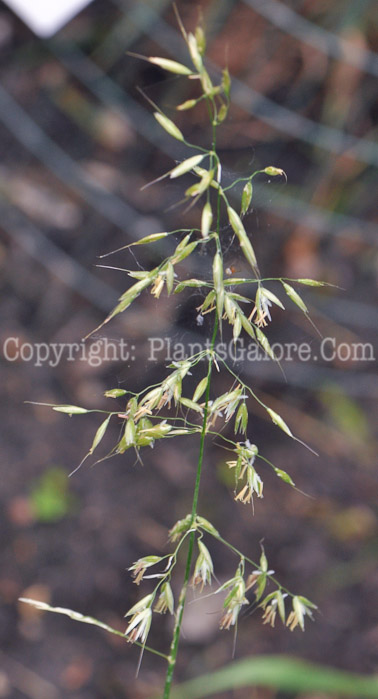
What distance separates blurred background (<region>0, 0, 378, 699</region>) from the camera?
2.92ft

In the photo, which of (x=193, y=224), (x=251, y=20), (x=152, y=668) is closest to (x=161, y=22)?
(x=251, y=20)

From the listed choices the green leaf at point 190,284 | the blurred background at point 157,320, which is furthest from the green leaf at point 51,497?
the green leaf at point 190,284

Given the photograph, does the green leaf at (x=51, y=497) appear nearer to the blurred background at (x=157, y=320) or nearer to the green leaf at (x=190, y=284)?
the blurred background at (x=157, y=320)

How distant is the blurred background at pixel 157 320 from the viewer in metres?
0.89

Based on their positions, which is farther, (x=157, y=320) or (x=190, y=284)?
(x=157, y=320)

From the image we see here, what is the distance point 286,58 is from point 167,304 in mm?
933

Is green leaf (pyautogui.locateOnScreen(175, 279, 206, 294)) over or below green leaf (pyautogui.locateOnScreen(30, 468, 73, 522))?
over

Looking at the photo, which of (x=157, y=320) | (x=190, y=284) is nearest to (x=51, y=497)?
(x=157, y=320)

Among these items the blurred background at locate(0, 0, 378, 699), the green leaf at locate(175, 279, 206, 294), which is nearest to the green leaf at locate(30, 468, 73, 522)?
the blurred background at locate(0, 0, 378, 699)

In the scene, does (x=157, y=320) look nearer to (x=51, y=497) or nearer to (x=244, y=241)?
(x=51, y=497)

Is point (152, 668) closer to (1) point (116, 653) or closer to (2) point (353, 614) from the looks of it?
(1) point (116, 653)

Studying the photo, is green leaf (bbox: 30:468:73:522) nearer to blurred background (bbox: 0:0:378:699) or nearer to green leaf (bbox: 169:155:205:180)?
blurred background (bbox: 0:0:378:699)

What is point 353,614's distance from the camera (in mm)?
903

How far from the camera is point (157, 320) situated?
913 millimetres
